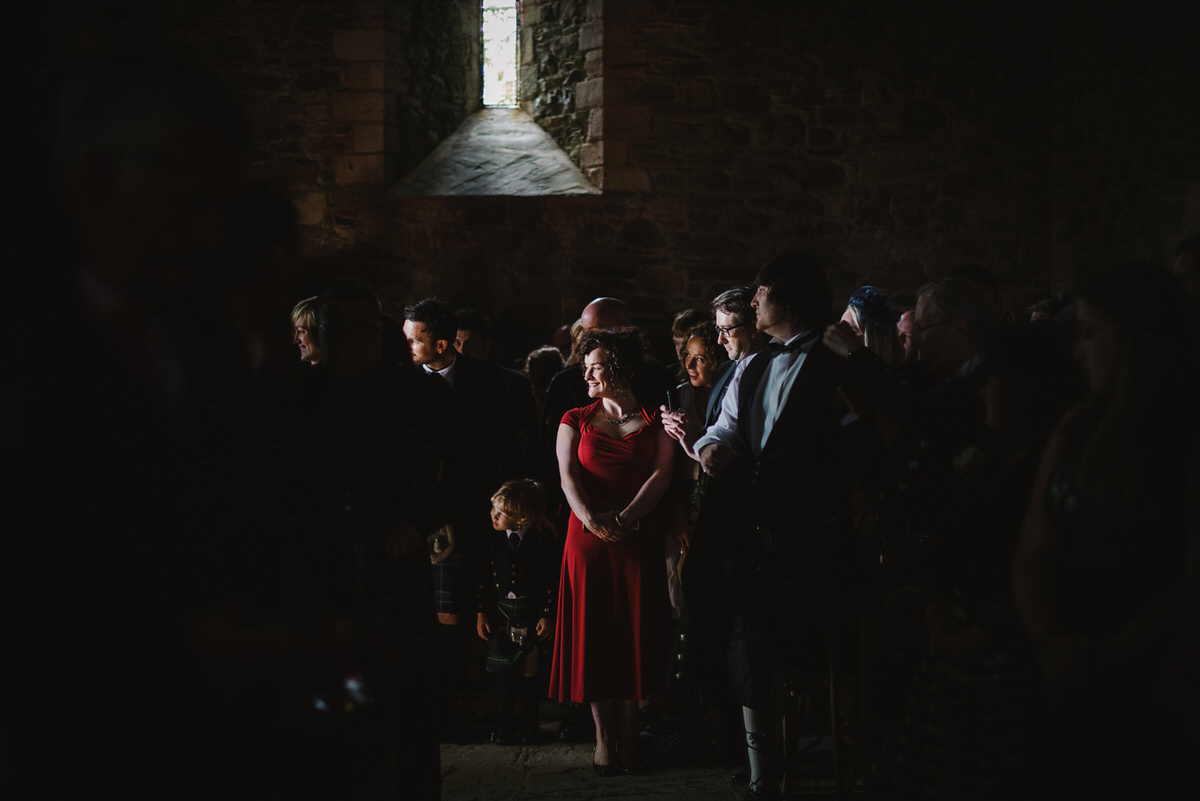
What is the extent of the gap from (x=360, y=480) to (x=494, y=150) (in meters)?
7.27

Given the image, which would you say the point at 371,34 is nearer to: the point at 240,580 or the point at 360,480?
the point at 360,480

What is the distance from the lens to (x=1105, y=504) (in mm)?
1847

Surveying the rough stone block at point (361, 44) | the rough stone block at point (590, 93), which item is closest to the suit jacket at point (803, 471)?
the rough stone block at point (590, 93)

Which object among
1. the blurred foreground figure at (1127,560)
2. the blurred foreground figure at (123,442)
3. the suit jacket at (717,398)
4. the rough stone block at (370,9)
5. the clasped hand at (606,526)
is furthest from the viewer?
the rough stone block at (370,9)

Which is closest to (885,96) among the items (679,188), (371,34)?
(679,188)

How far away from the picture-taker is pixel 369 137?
899 cm

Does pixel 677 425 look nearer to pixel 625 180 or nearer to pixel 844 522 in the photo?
pixel 844 522

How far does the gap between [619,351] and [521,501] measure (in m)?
0.84

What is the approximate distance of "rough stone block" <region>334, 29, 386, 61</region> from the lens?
29.3 feet

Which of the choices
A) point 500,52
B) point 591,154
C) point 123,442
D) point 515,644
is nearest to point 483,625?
point 515,644

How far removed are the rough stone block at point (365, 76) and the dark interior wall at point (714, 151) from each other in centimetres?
2

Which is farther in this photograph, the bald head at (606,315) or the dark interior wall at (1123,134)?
the dark interior wall at (1123,134)

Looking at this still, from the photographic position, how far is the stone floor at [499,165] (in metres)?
9.09

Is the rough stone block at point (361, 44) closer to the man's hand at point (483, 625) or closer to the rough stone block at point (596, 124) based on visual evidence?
the rough stone block at point (596, 124)
